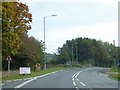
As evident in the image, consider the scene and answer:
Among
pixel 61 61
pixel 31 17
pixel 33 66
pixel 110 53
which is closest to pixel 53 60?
pixel 61 61

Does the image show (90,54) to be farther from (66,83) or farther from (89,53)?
(66,83)

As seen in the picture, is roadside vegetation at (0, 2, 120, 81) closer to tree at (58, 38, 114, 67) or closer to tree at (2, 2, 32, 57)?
tree at (2, 2, 32, 57)

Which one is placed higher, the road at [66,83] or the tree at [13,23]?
the tree at [13,23]

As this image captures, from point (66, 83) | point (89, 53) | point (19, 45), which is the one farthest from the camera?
point (89, 53)

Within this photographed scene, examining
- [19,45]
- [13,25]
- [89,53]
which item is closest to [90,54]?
[89,53]

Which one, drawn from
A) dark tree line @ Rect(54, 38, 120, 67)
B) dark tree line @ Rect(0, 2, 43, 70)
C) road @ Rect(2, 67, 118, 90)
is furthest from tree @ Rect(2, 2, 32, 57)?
dark tree line @ Rect(54, 38, 120, 67)

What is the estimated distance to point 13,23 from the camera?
45500 mm

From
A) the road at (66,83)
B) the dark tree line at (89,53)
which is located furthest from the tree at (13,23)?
the dark tree line at (89,53)

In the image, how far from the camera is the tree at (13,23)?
4256 cm

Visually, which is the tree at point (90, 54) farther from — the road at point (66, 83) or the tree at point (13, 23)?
the road at point (66, 83)

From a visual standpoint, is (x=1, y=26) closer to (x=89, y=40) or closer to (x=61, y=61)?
(x=61, y=61)

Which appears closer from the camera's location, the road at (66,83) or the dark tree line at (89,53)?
the road at (66,83)

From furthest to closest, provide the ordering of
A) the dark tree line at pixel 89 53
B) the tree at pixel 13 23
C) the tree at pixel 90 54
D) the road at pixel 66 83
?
the tree at pixel 90 54, the dark tree line at pixel 89 53, the tree at pixel 13 23, the road at pixel 66 83

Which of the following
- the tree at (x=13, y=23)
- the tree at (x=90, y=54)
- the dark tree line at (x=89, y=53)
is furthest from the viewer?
the tree at (x=90, y=54)
